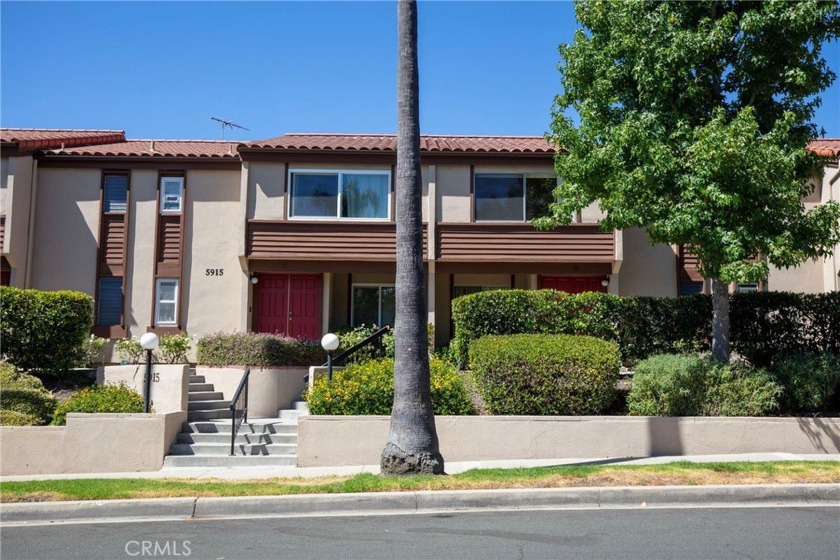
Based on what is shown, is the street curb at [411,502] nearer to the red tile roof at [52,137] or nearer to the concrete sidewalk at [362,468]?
the concrete sidewalk at [362,468]

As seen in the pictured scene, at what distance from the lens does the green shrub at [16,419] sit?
42.6 feet

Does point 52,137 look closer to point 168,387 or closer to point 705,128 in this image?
point 168,387

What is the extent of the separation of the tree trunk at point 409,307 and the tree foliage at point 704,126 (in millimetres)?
3775

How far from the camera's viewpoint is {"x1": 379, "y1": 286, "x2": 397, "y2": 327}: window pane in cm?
2142

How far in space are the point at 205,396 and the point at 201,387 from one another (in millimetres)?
541

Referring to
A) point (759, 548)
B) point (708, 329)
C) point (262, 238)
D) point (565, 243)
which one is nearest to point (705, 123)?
point (708, 329)

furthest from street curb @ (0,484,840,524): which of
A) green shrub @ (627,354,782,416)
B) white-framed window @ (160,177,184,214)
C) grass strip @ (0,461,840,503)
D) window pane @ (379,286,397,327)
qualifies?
white-framed window @ (160,177,184,214)

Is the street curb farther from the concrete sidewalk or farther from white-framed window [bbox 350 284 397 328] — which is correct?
white-framed window [bbox 350 284 397 328]

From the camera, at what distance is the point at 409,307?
34.6 ft

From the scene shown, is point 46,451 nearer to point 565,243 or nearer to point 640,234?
point 565,243

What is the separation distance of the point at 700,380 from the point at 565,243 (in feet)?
24.5

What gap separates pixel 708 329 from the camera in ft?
48.2

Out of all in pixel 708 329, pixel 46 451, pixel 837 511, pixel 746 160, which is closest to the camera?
pixel 837 511

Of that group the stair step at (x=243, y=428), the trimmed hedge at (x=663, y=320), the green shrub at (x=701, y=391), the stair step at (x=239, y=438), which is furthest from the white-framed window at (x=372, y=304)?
the green shrub at (x=701, y=391)
